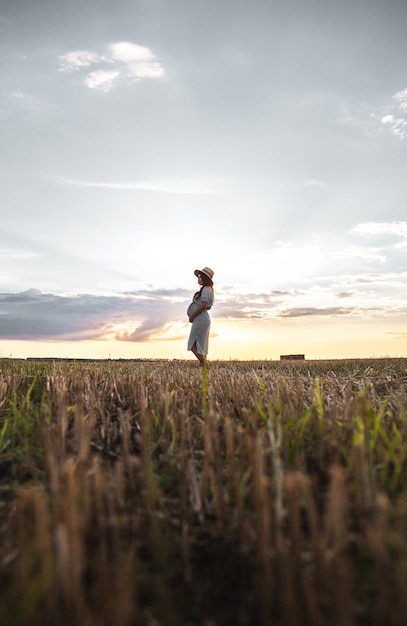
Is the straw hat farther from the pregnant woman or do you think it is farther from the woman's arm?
the woman's arm

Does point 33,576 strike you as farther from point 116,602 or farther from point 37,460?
point 37,460

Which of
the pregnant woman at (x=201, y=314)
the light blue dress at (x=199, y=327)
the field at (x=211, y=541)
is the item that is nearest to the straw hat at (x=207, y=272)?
the pregnant woman at (x=201, y=314)

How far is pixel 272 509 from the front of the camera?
137cm

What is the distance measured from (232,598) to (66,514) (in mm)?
465

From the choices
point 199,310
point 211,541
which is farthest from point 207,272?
point 211,541

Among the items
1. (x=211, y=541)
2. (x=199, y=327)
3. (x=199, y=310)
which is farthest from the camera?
(x=199, y=327)

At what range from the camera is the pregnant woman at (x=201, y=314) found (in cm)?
1207

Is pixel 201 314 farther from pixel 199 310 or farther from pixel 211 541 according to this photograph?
pixel 211 541

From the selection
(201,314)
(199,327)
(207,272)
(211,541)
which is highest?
(207,272)

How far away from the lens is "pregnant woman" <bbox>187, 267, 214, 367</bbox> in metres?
12.1

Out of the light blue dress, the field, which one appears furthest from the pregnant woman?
the field

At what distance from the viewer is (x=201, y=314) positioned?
12.5 m

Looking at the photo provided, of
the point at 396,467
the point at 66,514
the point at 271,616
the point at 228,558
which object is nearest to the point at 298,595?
the point at 271,616

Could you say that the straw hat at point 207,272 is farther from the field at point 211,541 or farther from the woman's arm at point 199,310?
the field at point 211,541
